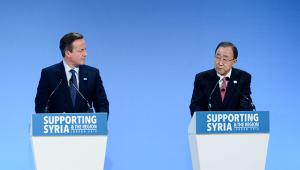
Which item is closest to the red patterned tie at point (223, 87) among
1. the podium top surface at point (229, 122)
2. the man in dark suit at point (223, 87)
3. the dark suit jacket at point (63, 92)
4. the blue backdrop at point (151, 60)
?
the man in dark suit at point (223, 87)

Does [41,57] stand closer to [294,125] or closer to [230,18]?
[230,18]

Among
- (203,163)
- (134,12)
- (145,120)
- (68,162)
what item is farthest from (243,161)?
(134,12)

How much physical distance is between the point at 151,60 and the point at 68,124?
6.94 feet

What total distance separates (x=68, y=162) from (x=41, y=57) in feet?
6.56

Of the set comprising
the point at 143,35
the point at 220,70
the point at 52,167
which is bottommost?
the point at 52,167

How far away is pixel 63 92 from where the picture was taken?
4176 millimetres

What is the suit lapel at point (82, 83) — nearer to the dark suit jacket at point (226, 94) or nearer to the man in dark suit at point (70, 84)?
→ the man in dark suit at point (70, 84)

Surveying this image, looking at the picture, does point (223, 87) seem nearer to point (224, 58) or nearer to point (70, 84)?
point (224, 58)

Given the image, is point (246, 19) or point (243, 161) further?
point (246, 19)

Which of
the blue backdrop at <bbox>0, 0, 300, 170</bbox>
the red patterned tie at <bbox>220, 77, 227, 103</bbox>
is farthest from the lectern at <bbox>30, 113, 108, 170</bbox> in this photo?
the blue backdrop at <bbox>0, 0, 300, 170</bbox>

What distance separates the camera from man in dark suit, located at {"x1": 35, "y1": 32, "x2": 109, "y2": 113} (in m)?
4.17

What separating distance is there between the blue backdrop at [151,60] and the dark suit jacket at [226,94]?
1.22m

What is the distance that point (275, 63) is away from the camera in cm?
569

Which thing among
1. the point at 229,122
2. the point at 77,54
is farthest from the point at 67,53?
the point at 229,122
